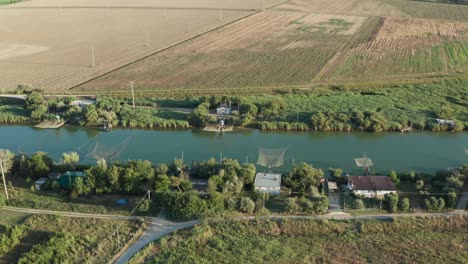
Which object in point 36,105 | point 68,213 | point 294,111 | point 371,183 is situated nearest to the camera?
point 68,213

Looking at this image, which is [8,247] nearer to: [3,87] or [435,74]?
[3,87]

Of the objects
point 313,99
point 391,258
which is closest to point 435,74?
point 313,99

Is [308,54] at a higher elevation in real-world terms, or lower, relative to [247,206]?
higher

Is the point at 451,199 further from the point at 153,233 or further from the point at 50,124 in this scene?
the point at 50,124

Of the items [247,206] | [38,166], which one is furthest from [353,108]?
[38,166]

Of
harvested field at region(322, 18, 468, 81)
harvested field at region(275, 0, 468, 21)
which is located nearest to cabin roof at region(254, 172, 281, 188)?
harvested field at region(322, 18, 468, 81)

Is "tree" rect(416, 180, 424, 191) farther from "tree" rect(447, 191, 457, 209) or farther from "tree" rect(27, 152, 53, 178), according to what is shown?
"tree" rect(27, 152, 53, 178)

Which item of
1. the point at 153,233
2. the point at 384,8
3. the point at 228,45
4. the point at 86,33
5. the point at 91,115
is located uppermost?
the point at 384,8
